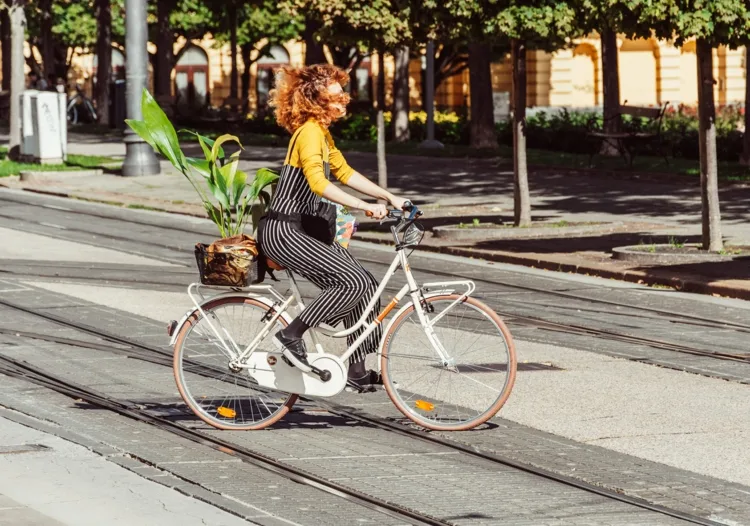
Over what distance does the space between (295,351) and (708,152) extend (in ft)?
27.7

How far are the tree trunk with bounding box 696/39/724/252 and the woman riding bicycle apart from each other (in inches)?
321

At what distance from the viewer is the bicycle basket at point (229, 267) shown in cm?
716

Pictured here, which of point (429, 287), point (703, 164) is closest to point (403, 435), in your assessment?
point (429, 287)

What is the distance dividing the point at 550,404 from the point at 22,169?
20.8m

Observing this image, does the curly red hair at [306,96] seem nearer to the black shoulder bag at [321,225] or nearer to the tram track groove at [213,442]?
the black shoulder bag at [321,225]

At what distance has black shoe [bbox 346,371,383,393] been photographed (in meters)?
7.39

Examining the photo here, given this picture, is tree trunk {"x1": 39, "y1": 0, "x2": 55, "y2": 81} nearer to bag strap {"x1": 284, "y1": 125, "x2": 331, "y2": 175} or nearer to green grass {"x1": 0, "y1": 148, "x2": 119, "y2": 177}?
green grass {"x1": 0, "y1": 148, "x2": 119, "y2": 177}

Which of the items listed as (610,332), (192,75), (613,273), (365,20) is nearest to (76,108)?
(192,75)

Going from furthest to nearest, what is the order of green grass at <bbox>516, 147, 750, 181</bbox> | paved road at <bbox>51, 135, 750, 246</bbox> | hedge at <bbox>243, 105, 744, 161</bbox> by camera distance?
hedge at <bbox>243, 105, 744, 161</bbox>
green grass at <bbox>516, 147, 750, 181</bbox>
paved road at <bbox>51, 135, 750, 246</bbox>

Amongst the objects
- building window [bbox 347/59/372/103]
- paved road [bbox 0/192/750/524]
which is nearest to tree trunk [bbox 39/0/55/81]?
building window [bbox 347/59/372/103]

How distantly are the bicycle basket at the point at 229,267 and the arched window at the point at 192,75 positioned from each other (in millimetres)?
57448

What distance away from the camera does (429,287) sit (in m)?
7.33

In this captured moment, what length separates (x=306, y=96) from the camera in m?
7.16

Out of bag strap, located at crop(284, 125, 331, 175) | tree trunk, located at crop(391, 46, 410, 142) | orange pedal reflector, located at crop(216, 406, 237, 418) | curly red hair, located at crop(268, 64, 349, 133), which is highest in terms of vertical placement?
tree trunk, located at crop(391, 46, 410, 142)
